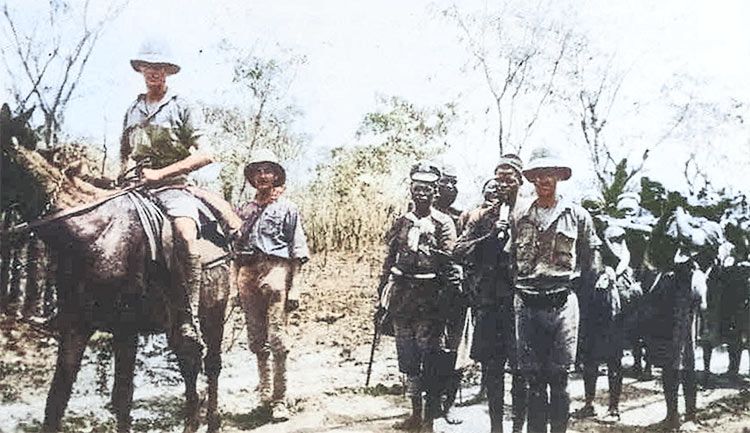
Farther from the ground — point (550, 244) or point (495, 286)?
point (550, 244)

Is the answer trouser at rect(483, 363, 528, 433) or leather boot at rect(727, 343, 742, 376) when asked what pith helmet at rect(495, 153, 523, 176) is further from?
leather boot at rect(727, 343, 742, 376)

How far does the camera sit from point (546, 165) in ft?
14.4

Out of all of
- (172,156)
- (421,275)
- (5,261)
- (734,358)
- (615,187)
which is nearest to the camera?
(5,261)

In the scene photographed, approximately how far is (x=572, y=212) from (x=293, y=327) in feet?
4.98

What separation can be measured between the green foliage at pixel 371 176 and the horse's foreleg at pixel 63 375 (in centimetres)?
124

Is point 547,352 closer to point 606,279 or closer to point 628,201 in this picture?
point 606,279

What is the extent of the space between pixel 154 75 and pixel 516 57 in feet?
6.34

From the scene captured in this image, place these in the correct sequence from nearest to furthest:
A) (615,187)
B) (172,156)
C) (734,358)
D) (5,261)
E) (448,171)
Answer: (5,261) → (172,156) → (448,171) → (615,187) → (734,358)

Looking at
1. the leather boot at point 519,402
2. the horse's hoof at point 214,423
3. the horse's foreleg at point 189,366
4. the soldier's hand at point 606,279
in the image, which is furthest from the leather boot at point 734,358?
the horse's foreleg at point 189,366

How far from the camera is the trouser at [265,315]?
4.36 metres

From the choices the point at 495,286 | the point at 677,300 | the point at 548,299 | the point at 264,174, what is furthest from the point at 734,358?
the point at 264,174

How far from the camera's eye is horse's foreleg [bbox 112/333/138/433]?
4207mm

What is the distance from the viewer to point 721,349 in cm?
481

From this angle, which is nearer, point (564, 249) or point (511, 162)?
point (564, 249)
